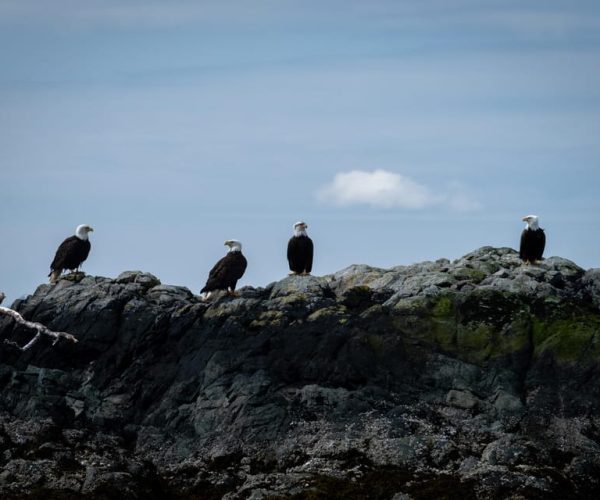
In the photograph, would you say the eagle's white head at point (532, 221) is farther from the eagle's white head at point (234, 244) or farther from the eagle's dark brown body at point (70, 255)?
the eagle's dark brown body at point (70, 255)

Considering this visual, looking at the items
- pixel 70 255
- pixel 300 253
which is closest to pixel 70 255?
pixel 70 255

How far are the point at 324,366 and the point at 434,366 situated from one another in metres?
2.83

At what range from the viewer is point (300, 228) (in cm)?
3988

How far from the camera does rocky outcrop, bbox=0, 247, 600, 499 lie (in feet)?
93.1

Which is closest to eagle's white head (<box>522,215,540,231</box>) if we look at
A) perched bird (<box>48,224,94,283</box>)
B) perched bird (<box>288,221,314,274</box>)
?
perched bird (<box>288,221,314,274</box>)

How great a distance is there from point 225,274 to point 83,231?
6286mm

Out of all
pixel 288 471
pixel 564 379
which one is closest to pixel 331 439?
pixel 288 471

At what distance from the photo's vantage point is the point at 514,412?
30062 mm

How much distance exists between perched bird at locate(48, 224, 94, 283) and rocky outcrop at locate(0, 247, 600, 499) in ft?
7.43

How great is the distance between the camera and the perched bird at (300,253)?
128ft

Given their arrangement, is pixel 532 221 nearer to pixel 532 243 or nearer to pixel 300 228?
pixel 532 243

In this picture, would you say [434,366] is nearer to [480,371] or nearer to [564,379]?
[480,371]

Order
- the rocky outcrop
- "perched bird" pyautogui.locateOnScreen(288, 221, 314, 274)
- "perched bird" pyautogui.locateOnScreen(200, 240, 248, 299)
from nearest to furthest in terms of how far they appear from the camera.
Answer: the rocky outcrop < "perched bird" pyautogui.locateOnScreen(200, 240, 248, 299) < "perched bird" pyautogui.locateOnScreen(288, 221, 314, 274)

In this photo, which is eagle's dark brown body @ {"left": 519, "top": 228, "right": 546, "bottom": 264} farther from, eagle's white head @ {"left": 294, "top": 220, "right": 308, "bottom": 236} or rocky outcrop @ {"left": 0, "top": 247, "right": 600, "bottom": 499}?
eagle's white head @ {"left": 294, "top": 220, "right": 308, "bottom": 236}
